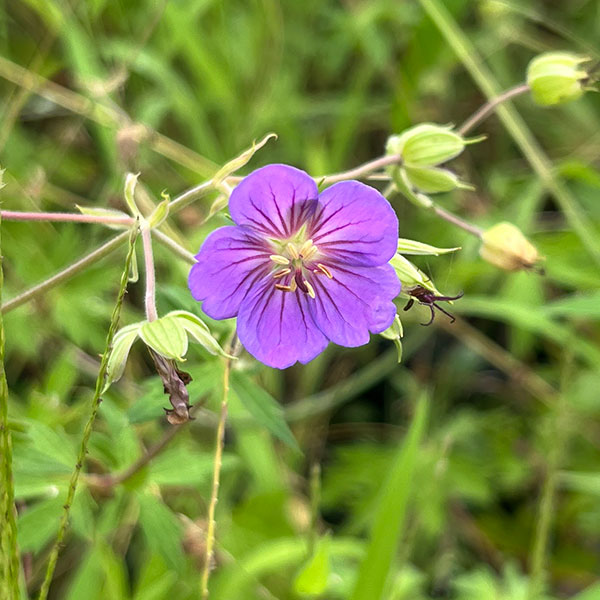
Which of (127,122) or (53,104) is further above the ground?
(53,104)

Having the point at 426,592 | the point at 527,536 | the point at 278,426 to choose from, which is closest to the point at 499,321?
the point at 527,536

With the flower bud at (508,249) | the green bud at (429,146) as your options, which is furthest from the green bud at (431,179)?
the flower bud at (508,249)

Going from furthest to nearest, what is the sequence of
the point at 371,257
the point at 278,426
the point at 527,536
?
the point at 527,536
the point at 278,426
the point at 371,257

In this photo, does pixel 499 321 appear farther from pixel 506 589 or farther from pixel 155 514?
pixel 155 514

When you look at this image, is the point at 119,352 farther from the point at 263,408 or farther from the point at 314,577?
the point at 314,577

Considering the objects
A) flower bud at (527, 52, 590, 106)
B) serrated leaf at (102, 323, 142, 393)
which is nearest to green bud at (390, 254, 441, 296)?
serrated leaf at (102, 323, 142, 393)

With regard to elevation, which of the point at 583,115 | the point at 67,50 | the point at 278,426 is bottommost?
the point at 278,426

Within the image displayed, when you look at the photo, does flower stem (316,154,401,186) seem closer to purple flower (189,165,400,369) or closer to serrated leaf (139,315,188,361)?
purple flower (189,165,400,369)
